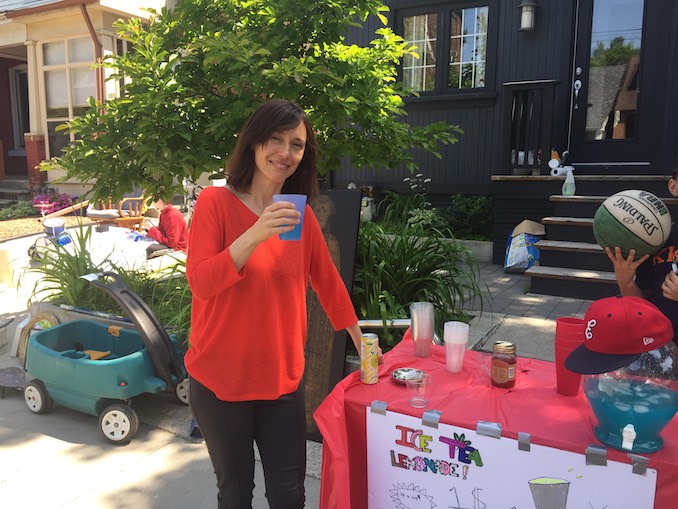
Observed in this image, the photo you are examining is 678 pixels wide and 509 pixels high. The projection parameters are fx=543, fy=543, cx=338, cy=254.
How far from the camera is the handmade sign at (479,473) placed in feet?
5.45

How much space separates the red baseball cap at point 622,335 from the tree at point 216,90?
2560 millimetres

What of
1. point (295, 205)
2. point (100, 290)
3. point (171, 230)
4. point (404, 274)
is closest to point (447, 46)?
point (171, 230)

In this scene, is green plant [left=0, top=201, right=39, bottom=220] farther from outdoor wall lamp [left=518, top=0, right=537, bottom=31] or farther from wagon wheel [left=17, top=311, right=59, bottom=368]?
outdoor wall lamp [left=518, top=0, right=537, bottom=31]

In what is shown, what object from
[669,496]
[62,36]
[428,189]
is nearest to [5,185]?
[62,36]

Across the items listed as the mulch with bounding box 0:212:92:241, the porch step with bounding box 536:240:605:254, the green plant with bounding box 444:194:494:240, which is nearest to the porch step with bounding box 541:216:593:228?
the porch step with bounding box 536:240:605:254

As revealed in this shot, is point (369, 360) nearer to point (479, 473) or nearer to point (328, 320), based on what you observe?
point (479, 473)

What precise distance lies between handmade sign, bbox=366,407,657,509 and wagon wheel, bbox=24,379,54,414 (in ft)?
9.14

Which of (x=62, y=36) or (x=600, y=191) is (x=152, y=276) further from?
(x=62, y=36)

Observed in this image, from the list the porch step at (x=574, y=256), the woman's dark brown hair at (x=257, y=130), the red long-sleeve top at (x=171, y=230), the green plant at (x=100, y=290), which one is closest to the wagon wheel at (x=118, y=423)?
the green plant at (x=100, y=290)

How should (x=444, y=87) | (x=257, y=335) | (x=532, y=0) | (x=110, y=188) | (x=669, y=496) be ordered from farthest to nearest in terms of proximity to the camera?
(x=444, y=87), (x=532, y=0), (x=110, y=188), (x=257, y=335), (x=669, y=496)

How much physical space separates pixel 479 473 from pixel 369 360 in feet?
1.90

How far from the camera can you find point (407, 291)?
14.3ft

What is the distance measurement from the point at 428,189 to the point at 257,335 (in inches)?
327

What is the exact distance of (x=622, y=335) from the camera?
1.60 meters
